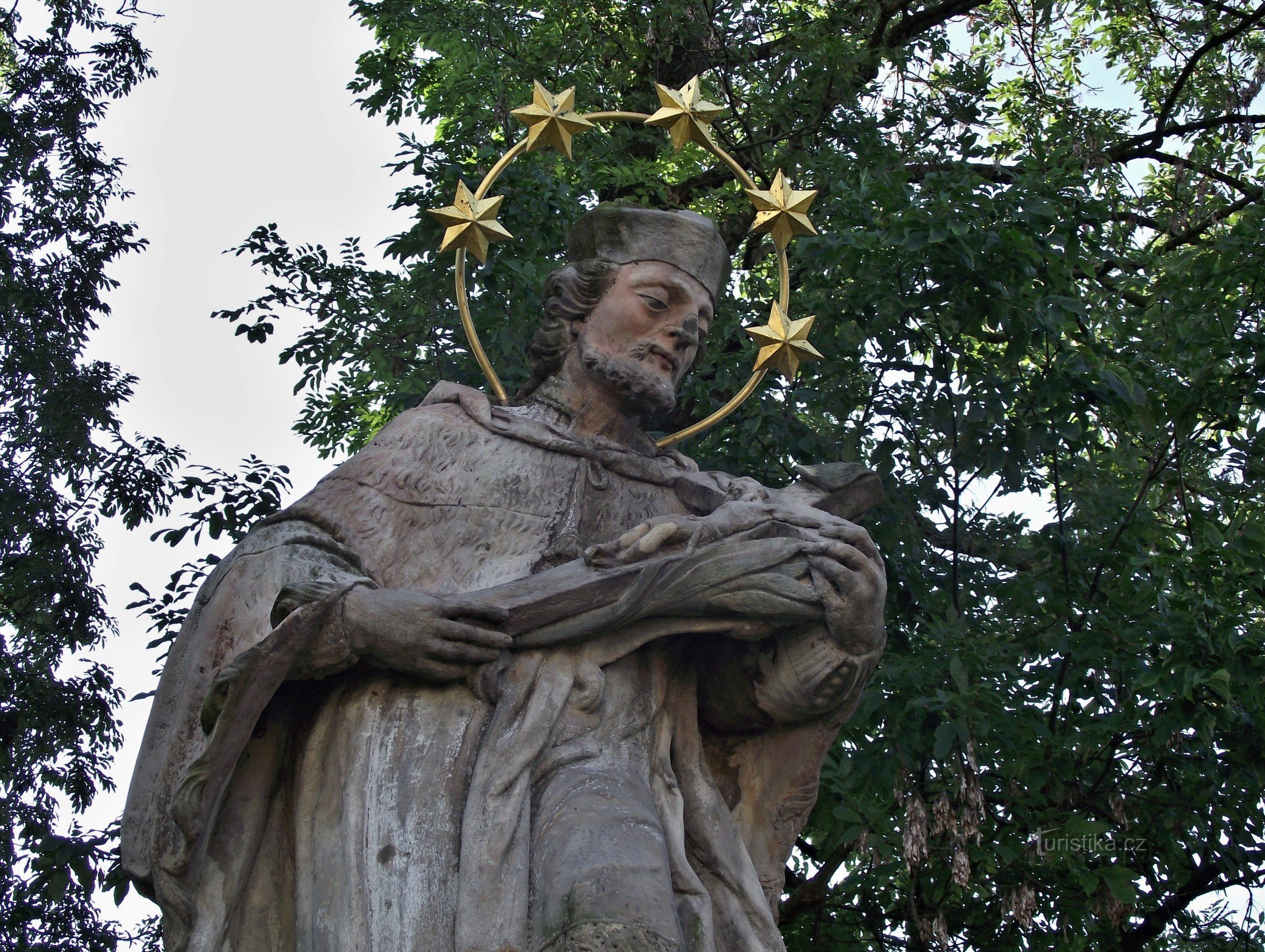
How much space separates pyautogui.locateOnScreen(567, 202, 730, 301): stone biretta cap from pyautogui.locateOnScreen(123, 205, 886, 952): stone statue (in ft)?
1.09

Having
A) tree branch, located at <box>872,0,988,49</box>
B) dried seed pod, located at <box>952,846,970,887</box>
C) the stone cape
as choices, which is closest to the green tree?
dried seed pod, located at <box>952,846,970,887</box>

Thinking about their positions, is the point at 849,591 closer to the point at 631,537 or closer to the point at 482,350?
the point at 631,537

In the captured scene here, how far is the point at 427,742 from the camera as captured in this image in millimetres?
4160

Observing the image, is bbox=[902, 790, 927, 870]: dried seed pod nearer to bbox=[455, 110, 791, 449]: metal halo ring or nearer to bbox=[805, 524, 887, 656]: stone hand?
bbox=[455, 110, 791, 449]: metal halo ring

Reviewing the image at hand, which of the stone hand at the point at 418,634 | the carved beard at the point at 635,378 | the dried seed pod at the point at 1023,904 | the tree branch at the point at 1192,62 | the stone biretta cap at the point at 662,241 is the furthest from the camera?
the tree branch at the point at 1192,62

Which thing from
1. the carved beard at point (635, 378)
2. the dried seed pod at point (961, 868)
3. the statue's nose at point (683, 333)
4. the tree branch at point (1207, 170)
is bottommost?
the dried seed pod at point (961, 868)

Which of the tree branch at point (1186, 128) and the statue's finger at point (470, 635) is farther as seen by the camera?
the tree branch at point (1186, 128)

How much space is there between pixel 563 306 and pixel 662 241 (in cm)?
34

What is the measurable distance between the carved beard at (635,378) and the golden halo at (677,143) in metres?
0.28

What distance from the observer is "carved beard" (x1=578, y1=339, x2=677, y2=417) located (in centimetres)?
502

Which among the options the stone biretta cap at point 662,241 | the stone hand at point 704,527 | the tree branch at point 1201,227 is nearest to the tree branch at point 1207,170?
the tree branch at point 1201,227

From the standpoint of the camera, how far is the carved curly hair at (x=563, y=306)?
17.0 feet

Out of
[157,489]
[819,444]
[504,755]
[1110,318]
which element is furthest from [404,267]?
[504,755]

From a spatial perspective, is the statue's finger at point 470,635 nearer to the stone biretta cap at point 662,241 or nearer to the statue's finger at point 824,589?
the statue's finger at point 824,589
